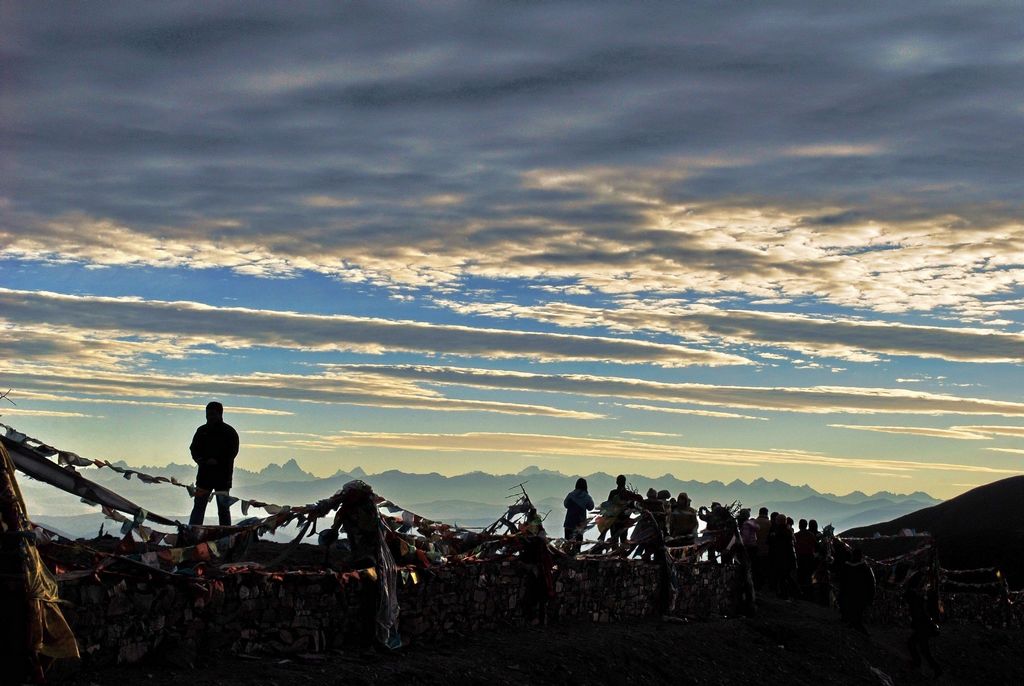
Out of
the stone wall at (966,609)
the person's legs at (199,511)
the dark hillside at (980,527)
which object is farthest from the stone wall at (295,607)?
the dark hillside at (980,527)

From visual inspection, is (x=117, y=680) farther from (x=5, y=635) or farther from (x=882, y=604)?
(x=882, y=604)

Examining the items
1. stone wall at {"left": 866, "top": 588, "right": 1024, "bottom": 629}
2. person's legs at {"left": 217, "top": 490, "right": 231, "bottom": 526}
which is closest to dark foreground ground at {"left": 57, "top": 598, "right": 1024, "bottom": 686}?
stone wall at {"left": 866, "top": 588, "right": 1024, "bottom": 629}

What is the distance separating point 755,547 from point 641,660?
35.0 feet

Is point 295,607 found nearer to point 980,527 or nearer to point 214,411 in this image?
point 214,411

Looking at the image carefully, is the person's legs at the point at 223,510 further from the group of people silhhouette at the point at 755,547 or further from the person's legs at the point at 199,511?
the group of people silhhouette at the point at 755,547

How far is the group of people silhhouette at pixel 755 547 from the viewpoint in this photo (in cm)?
2498

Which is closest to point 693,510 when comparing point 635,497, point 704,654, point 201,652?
point 635,497

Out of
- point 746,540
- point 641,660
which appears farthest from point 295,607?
point 746,540

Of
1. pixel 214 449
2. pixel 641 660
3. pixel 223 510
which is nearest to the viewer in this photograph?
pixel 223 510

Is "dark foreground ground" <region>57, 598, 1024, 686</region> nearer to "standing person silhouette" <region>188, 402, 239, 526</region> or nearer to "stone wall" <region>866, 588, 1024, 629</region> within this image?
"stone wall" <region>866, 588, 1024, 629</region>

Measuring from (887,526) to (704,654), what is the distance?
154ft

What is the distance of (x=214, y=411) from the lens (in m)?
17.9

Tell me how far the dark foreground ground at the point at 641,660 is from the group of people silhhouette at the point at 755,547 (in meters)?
0.89

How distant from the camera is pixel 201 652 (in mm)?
14016
